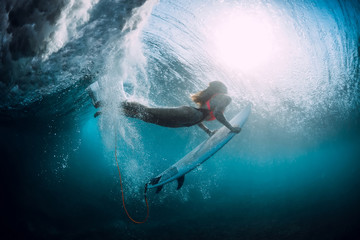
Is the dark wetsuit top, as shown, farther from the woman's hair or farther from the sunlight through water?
the sunlight through water

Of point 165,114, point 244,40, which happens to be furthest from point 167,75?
point 165,114

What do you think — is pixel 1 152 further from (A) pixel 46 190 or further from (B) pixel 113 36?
(B) pixel 113 36

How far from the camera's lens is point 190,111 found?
13.3 ft

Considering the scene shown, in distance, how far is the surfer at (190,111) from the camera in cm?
386

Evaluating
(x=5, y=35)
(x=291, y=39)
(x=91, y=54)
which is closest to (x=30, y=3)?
(x=5, y=35)

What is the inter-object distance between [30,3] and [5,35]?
1356mm

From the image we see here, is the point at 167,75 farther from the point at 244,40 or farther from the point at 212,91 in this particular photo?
the point at 212,91

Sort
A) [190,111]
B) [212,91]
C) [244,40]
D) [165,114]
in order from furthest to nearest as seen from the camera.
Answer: [244,40] → [212,91] → [190,111] → [165,114]

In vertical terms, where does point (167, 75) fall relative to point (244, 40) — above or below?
above

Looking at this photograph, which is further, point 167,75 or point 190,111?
point 167,75

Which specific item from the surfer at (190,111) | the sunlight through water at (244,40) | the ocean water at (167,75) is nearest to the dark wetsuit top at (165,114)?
the surfer at (190,111)

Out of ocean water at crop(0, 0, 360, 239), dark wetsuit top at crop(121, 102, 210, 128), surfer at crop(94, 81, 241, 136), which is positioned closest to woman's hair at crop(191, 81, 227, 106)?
surfer at crop(94, 81, 241, 136)

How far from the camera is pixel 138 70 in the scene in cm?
895

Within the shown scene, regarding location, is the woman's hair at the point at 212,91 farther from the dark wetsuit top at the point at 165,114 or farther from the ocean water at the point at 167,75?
the ocean water at the point at 167,75
